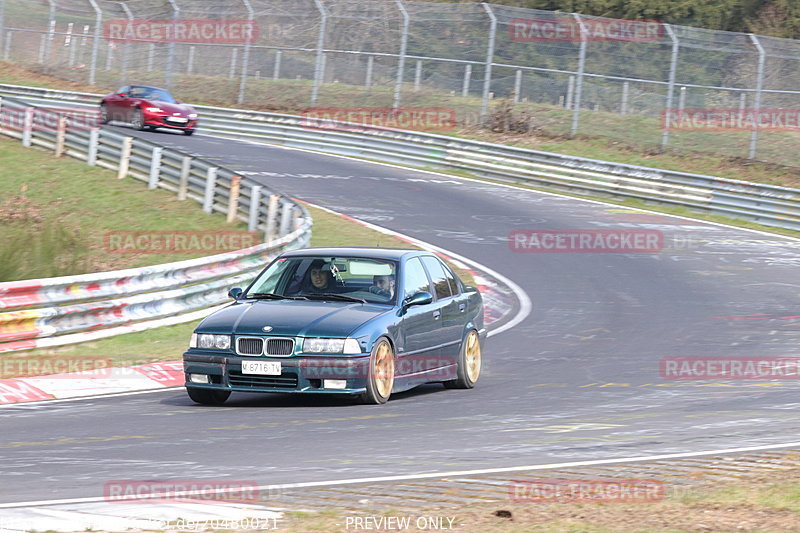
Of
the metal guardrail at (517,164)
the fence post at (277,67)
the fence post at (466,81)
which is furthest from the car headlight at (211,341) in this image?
the fence post at (277,67)

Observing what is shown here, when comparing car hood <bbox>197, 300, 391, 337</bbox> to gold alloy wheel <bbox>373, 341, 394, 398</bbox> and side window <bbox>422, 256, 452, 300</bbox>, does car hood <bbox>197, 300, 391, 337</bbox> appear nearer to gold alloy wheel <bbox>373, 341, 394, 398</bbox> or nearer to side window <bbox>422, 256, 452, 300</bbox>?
gold alloy wheel <bbox>373, 341, 394, 398</bbox>

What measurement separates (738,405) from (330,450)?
4.19 m

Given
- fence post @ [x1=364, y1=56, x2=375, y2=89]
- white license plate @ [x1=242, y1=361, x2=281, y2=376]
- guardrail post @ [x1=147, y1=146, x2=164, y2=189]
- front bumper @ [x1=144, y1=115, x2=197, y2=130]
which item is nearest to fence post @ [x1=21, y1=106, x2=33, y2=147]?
front bumper @ [x1=144, y1=115, x2=197, y2=130]

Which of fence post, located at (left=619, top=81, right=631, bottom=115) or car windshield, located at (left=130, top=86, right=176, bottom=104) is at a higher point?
fence post, located at (left=619, top=81, right=631, bottom=115)

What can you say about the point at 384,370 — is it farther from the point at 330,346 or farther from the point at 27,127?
the point at 27,127

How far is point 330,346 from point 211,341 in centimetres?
105

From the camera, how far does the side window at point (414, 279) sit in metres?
11.3

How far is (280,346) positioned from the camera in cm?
1012

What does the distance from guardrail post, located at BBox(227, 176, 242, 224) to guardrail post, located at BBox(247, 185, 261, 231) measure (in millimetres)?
689

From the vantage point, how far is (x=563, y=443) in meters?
8.41

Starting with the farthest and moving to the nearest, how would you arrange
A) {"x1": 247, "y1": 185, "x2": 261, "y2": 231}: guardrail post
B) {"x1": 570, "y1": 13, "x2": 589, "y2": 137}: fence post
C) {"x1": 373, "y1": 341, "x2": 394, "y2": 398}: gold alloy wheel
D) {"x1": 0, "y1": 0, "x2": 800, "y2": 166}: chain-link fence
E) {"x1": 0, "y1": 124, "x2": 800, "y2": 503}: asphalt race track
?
{"x1": 570, "y1": 13, "x2": 589, "y2": 137}: fence post < {"x1": 0, "y1": 0, "x2": 800, "y2": 166}: chain-link fence < {"x1": 247, "y1": 185, "x2": 261, "y2": 231}: guardrail post < {"x1": 373, "y1": 341, "x2": 394, "y2": 398}: gold alloy wheel < {"x1": 0, "y1": 124, "x2": 800, "y2": 503}: asphalt race track

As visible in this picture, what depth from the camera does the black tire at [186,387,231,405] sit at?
1050cm

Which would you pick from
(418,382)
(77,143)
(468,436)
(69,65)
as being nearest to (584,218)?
(77,143)

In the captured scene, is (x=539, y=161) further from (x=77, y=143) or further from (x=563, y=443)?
(x=563, y=443)
